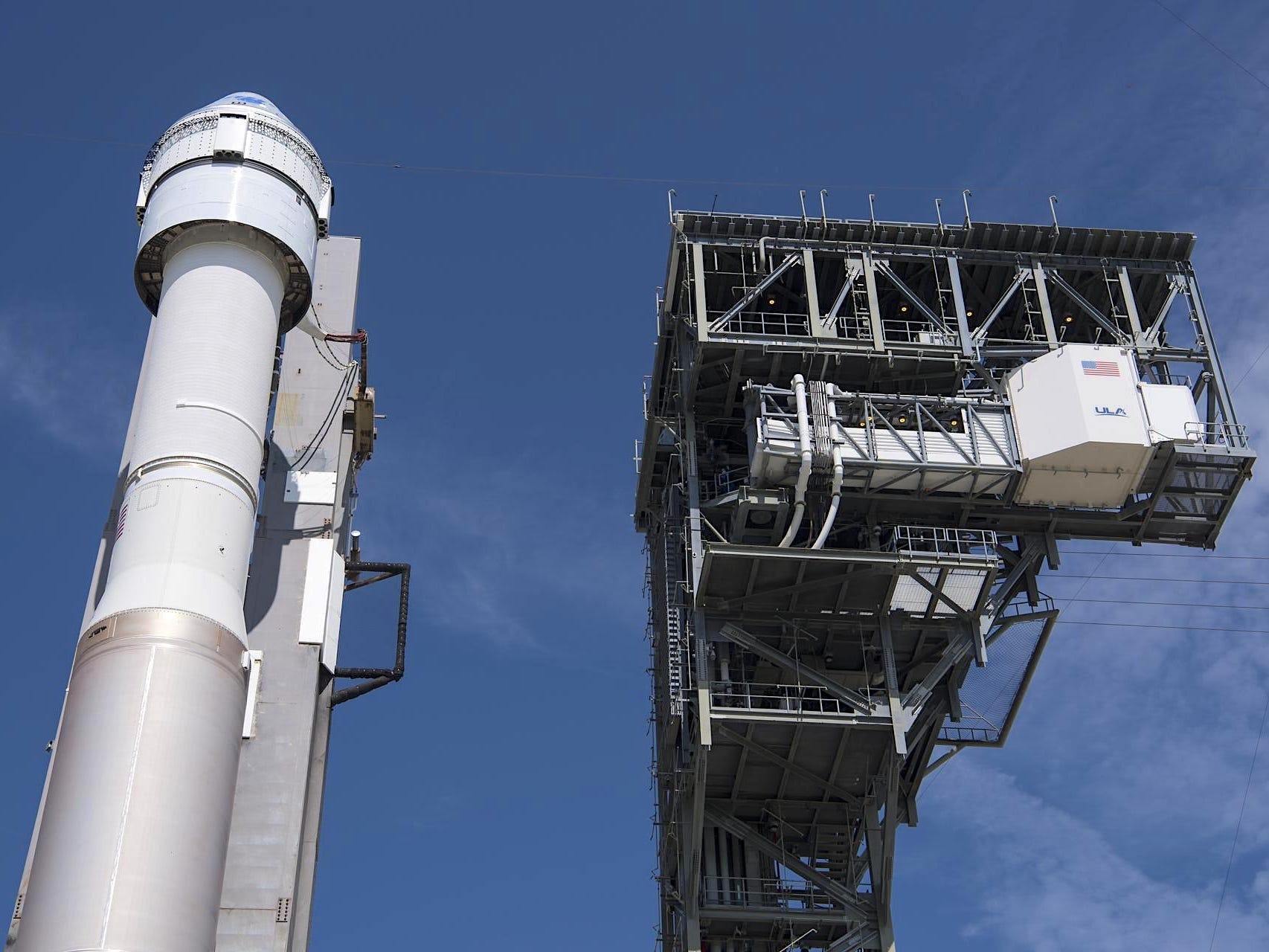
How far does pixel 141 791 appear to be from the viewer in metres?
25.0

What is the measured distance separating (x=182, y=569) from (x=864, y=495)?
52.0 ft

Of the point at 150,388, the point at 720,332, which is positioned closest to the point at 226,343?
the point at 150,388

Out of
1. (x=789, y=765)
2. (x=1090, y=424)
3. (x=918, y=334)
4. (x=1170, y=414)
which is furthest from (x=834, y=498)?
(x=1170, y=414)

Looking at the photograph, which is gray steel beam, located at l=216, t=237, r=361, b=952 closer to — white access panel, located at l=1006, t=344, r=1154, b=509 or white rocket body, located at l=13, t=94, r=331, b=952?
white rocket body, located at l=13, t=94, r=331, b=952

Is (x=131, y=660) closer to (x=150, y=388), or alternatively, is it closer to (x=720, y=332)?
(x=150, y=388)

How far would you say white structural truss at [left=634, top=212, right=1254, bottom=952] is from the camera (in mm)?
36406

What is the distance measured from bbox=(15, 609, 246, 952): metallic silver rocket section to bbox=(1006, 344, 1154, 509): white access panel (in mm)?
18635

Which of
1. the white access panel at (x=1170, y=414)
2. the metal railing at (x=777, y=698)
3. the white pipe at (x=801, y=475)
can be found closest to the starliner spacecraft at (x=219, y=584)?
the metal railing at (x=777, y=698)

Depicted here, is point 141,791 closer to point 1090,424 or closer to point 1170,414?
point 1090,424

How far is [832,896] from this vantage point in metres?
37.7

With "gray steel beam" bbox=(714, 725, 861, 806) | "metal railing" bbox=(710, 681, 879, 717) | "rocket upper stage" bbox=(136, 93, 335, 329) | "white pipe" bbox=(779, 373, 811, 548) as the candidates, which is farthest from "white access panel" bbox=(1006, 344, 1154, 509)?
"rocket upper stage" bbox=(136, 93, 335, 329)

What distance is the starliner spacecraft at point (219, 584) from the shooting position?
81.1 feet

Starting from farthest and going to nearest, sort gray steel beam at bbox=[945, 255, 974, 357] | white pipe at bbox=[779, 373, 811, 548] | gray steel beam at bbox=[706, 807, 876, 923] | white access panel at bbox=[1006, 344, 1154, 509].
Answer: gray steel beam at bbox=[945, 255, 974, 357] < gray steel beam at bbox=[706, 807, 876, 923] < white access panel at bbox=[1006, 344, 1154, 509] < white pipe at bbox=[779, 373, 811, 548]

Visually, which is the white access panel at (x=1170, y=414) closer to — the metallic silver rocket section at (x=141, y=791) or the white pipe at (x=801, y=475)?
the white pipe at (x=801, y=475)
